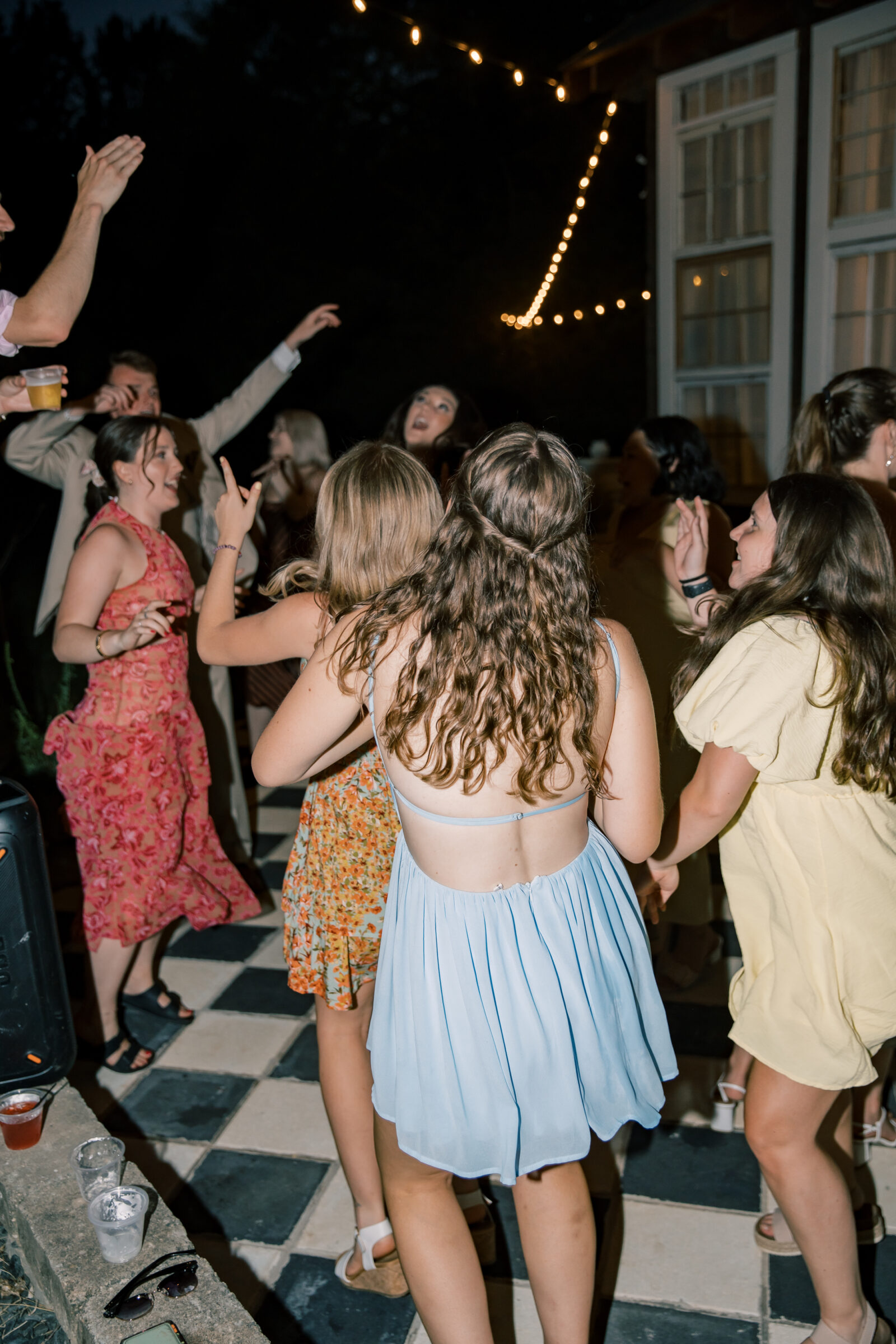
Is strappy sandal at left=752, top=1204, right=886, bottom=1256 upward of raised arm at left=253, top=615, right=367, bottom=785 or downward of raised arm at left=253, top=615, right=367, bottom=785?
downward

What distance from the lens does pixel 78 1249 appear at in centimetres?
171

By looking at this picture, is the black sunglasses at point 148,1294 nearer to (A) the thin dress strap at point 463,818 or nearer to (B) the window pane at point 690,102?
(A) the thin dress strap at point 463,818

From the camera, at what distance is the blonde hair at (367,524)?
1676 mm

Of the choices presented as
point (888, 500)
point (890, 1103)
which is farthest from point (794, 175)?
point (890, 1103)

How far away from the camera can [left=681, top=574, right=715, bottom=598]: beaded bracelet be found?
7.53 ft

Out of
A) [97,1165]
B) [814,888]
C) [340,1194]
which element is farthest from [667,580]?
[97,1165]

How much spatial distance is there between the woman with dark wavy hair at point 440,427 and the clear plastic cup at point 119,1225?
217 cm

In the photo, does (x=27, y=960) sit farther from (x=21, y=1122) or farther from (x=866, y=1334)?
(x=866, y=1334)

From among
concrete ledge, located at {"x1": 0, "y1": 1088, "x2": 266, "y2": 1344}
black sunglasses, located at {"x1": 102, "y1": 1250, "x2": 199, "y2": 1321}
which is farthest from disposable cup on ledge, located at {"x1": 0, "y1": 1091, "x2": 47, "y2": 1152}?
black sunglasses, located at {"x1": 102, "y1": 1250, "x2": 199, "y2": 1321}

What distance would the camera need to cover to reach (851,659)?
1.56m

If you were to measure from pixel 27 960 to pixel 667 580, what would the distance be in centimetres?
187

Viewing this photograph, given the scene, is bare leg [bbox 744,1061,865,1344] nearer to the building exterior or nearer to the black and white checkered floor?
the black and white checkered floor

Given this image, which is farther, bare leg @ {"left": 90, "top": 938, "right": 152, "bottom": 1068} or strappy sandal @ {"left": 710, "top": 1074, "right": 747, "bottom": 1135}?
bare leg @ {"left": 90, "top": 938, "right": 152, "bottom": 1068}

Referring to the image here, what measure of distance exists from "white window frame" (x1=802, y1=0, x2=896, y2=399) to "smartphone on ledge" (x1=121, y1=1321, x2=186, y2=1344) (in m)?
5.08
